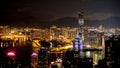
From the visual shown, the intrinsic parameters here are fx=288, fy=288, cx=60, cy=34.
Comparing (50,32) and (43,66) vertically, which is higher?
(50,32)

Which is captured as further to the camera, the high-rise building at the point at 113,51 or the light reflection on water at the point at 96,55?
the light reflection on water at the point at 96,55

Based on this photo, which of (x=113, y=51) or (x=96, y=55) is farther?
(x=96, y=55)

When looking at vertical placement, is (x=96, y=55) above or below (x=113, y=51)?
below

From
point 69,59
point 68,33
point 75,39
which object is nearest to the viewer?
point 69,59

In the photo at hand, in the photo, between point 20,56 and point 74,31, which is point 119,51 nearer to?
point 20,56

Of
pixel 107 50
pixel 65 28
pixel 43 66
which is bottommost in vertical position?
pixel 43 66

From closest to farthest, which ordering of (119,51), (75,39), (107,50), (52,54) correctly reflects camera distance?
(119,51), (107,50), (52,54), (75,39)

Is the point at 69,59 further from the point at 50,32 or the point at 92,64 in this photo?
the point at 50,32

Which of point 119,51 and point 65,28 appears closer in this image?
point 119,51

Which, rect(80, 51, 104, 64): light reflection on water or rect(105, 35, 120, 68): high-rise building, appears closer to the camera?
rect(105, 35, 120, 68): high-rise building

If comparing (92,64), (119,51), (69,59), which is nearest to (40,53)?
(69,59)
